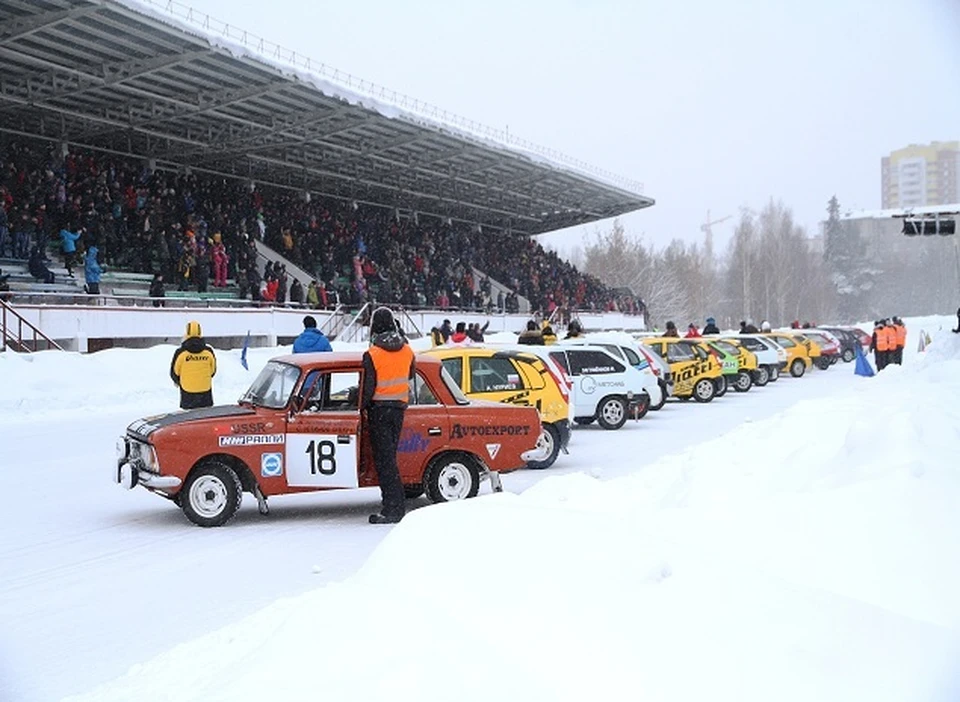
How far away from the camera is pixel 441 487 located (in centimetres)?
996

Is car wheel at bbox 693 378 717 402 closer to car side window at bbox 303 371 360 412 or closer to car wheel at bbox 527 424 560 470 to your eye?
car wheel at bbox 527 424 560 470

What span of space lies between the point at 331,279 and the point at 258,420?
2940 centimetres

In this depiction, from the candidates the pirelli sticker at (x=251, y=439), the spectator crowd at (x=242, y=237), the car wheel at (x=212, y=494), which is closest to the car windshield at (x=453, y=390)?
the pirelli sticker at (x=251, y=439)

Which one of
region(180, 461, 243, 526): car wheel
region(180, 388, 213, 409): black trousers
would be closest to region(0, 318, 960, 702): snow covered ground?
region(180, 461, 243, 526): car wheel

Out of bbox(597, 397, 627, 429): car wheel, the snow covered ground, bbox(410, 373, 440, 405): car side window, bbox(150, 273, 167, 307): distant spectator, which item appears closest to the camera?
the snow covered ground

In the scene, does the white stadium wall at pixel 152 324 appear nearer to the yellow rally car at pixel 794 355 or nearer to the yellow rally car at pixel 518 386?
the yellow rally car at pixel 518 386

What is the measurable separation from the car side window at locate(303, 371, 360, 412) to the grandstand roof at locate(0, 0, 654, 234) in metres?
17.4

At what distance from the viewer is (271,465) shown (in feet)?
30.7

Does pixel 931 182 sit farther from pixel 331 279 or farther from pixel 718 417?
pixel 331 279

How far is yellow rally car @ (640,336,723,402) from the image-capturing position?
84.0 feet

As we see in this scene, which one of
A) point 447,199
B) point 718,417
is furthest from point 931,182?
point 447,199

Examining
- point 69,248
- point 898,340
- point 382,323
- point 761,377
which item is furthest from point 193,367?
point 898,340

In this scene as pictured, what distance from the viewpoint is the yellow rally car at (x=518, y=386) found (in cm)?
1348

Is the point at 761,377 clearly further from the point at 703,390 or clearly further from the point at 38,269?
the point at 38,269
